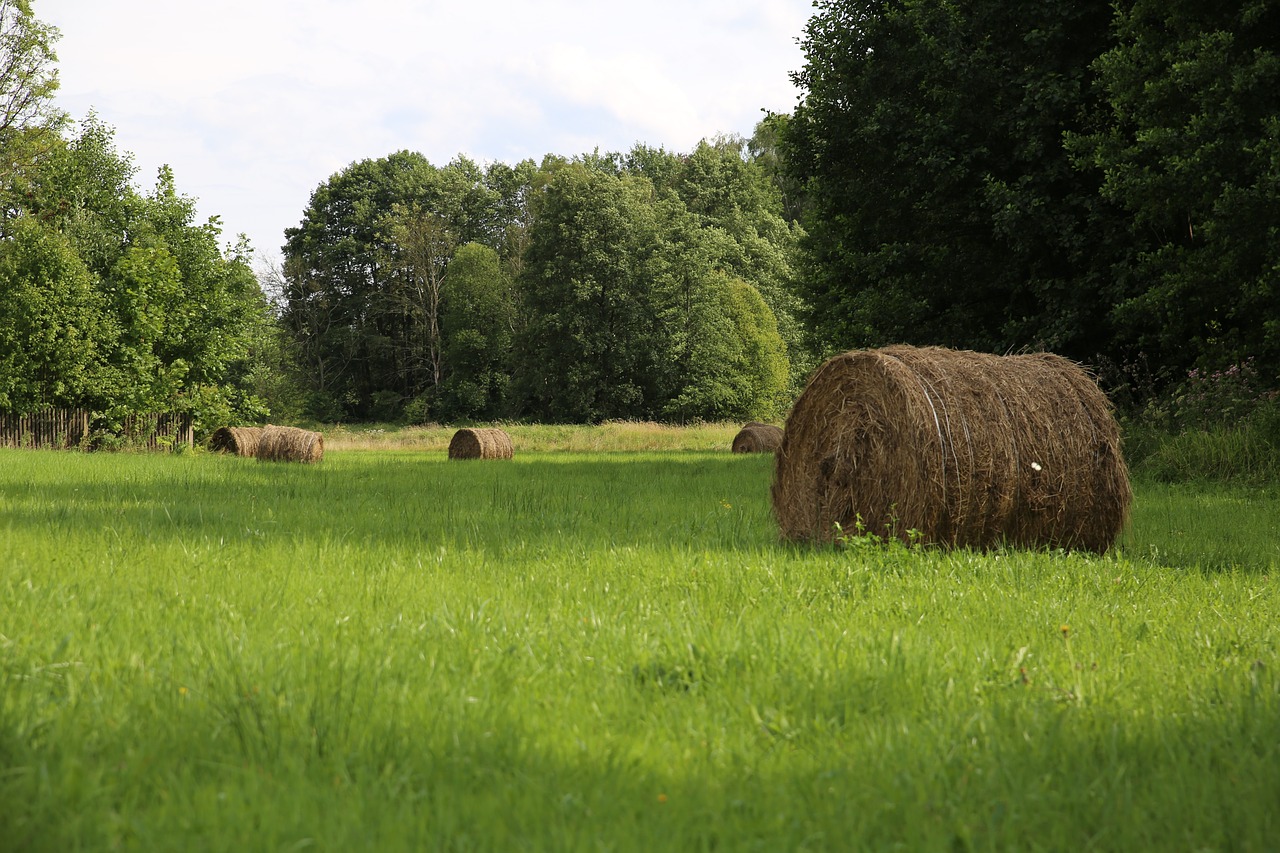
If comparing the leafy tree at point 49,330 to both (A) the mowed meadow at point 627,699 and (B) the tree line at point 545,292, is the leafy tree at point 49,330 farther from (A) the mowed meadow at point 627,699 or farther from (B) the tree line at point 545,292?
(B) the tree line at point 545,292

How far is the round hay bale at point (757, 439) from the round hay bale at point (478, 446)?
752 cm

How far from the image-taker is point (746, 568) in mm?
6625

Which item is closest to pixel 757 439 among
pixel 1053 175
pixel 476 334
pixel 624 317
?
pixel 1053 175

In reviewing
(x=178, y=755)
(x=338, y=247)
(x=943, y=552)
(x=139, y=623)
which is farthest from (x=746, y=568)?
(x=338, y=247)

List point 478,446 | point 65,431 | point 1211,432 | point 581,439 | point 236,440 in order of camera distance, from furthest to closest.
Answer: point 581,439
point 65,431
point 236,440
point 478,446
point 1211,432

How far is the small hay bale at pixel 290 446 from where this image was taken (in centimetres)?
2273

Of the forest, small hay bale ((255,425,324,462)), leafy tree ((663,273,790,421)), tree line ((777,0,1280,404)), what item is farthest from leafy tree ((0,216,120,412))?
leafy tree ((663,273,790,421))

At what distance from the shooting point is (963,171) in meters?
18.6

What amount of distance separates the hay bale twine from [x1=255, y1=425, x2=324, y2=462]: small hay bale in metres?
16.7

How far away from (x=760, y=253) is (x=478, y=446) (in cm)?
4644

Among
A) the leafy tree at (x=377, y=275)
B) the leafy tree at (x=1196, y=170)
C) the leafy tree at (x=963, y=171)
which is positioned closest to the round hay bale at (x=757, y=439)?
the leafy tree at (x=963, y=171)

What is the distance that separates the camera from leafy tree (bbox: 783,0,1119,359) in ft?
59.6

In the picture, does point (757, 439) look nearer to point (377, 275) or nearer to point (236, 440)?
point (236, 440)

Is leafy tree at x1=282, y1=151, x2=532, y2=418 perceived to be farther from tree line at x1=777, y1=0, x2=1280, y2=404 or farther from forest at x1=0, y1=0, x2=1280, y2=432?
tree line at x1=777, y1=0, x2=1280, y2=404
